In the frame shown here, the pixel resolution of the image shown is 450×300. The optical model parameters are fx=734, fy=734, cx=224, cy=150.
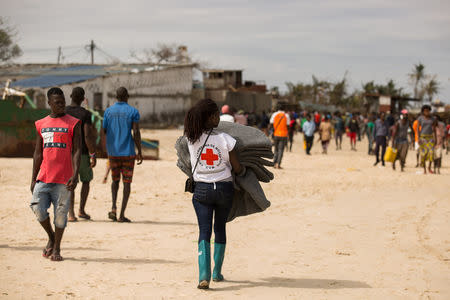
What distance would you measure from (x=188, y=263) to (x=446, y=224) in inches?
185

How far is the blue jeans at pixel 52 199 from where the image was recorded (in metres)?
7.20

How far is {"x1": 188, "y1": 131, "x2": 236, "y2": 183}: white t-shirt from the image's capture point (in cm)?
623

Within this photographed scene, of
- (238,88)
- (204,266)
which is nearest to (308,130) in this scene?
(204,266)

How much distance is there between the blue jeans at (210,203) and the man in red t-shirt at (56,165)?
1617mm

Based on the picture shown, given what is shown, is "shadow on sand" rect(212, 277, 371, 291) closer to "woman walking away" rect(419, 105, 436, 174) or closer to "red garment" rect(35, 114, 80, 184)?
"red garment" rect(35, 114, 80, 184)

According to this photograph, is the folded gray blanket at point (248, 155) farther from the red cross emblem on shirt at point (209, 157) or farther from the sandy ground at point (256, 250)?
the sandy ground at point (256, 250)

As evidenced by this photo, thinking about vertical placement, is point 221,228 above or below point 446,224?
above

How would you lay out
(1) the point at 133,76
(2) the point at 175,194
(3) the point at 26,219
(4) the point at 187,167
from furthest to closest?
1. (1) the point at 133,76
2. (2) the point at 175,194
3. (3) the point at 26,219
4. (4) the point at 187,167

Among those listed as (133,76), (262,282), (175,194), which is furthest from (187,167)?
(133,76)

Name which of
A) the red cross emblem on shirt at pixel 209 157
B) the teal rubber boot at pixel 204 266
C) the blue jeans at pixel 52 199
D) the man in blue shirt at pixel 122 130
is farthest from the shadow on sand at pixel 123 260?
the man in blue shirt at pixel 122 130

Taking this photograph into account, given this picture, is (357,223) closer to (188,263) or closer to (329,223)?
(329,223)

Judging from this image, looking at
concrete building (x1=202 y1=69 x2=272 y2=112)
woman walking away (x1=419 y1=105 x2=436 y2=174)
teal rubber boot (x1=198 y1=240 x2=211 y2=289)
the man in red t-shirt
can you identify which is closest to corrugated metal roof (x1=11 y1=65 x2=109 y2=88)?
concrete building (x1=202 y1=69 x2=272 y2=112)

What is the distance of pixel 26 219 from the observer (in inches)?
397

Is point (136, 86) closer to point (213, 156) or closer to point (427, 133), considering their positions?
point (427, 133)
